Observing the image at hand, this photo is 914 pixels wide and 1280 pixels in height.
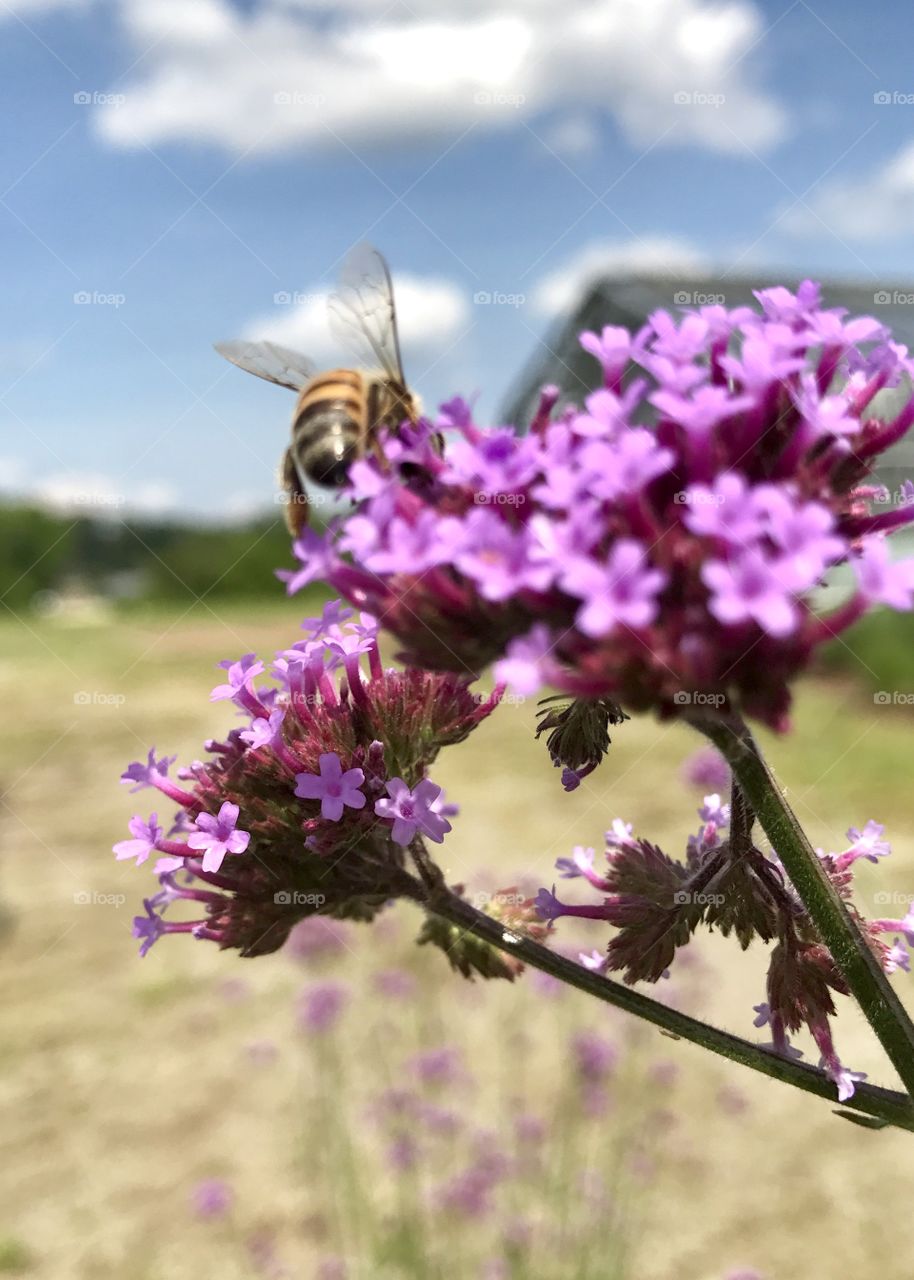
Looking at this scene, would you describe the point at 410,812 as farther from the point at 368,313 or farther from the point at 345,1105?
the point at 345,1105

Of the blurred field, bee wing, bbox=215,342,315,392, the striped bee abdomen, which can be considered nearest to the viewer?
the striped bee abdomen

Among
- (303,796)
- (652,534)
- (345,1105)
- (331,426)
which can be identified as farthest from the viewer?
(345,1105)

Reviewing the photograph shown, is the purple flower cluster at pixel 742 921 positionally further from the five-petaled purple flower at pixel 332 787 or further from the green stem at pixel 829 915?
the five-petaled purple flower at pixel 332 787

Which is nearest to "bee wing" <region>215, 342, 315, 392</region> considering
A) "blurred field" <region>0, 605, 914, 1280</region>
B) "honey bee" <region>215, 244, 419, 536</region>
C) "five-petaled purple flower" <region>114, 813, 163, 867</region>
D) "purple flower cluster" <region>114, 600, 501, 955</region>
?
"honey bee" <region>215, 244, 419, 536</region>

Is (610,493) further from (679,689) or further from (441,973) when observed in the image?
(441,973)

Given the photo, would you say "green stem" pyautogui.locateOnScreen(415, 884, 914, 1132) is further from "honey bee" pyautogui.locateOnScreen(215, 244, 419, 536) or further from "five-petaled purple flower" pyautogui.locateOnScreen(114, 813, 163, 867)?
"honey bee" pyautogui.locateOnScreen(215, 244, 419, 536)

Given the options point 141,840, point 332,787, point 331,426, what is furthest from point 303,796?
point 331,426
